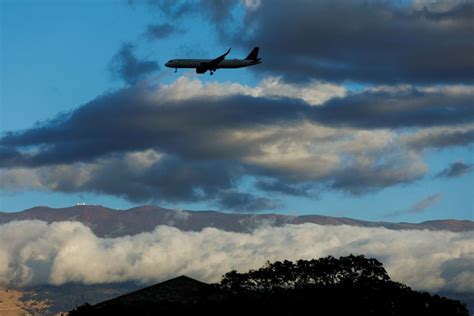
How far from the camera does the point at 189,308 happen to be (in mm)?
112688

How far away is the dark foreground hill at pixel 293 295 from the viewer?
113438mm

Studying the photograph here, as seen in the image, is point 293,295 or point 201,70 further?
point 201,70

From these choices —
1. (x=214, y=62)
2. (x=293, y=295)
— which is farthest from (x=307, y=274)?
(x=214, y=62)

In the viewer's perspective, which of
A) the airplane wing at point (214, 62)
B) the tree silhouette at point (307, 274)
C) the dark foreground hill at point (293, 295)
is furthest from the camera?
the airplane wing at point (214, 62)

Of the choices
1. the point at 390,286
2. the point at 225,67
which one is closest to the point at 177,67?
the point at 225,67

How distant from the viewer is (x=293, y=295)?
404ft

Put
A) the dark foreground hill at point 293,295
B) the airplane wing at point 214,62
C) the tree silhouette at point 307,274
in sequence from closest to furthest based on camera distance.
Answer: the dark foreground hill at point 293,295
the tree silhouette at point 307,274
the airplane wing at point 214,62

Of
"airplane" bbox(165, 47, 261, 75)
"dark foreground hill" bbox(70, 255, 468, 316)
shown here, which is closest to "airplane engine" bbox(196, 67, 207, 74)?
"airplane" bbox(165, 47, 261, 75)

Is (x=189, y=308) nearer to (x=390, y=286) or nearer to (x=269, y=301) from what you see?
(x=269, y=301)

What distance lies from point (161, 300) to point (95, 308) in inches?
330

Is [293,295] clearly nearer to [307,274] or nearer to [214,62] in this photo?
[307,274]

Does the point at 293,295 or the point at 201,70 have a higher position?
the point at 201,70

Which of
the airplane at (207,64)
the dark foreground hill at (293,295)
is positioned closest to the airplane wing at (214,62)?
the airplane at (207,64)

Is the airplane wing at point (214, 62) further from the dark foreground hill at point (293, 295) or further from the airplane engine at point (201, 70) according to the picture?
the dark foreground hill at point (293, 295)
